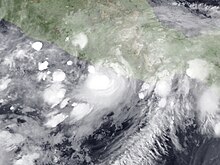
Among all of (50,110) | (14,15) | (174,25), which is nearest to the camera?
(50,110)

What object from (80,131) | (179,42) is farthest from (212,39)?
(80,131)

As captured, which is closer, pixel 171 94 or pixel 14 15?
pixel 171 94

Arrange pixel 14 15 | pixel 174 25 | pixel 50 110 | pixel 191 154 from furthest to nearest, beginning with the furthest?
pixel 14 15 < pixel 174 25 < pixel 50 110 < pixel 191 154

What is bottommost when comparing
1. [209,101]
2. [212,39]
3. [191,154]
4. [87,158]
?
[87,158]

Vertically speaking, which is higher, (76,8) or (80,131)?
(76,8)

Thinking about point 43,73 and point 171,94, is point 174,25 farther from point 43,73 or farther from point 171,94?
point 43,73

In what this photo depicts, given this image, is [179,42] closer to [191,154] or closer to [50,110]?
[191,154]
